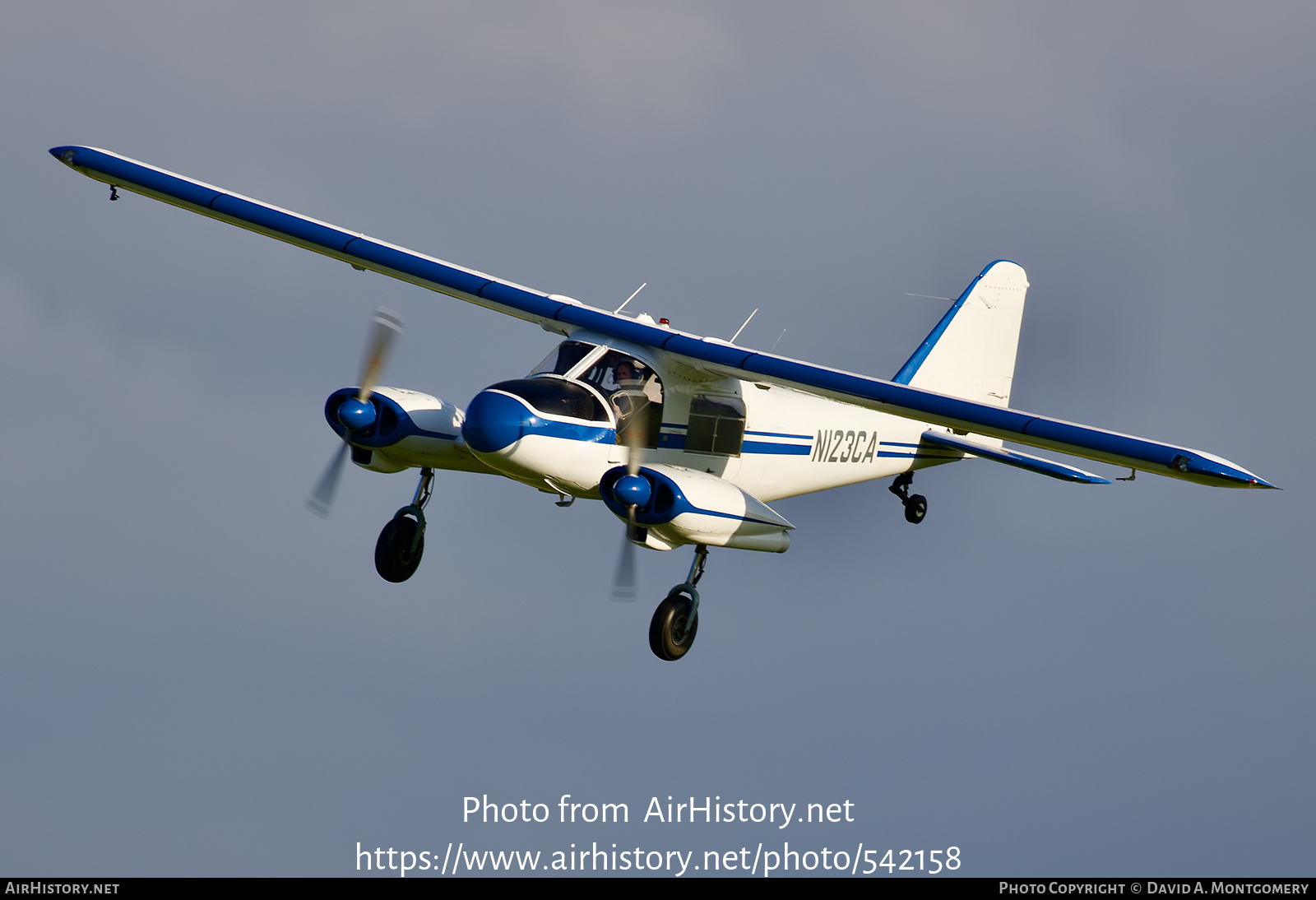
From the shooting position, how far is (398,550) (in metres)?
19.4

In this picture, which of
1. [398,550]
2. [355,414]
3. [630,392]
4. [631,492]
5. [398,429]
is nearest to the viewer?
[631,492]

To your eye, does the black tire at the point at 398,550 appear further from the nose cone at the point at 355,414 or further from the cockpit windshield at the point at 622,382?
the cockpit windshield at the point at 622,382

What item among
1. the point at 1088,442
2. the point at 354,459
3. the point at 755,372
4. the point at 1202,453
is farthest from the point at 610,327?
the point at 1202,453

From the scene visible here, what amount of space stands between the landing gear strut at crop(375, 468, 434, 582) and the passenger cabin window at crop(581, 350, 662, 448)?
2931 millimetres

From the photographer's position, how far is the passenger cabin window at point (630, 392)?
1791 centimetres

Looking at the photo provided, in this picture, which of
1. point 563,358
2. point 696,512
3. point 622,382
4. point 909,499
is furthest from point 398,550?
point 909,499

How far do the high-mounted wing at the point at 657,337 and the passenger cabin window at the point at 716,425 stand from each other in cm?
54

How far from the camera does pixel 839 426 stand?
70.0ft

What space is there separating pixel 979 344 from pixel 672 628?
9.16 meters

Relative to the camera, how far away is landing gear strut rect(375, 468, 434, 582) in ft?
63.6

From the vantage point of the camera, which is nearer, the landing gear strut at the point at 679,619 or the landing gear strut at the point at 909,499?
the landing gear strut at the point at 679,619

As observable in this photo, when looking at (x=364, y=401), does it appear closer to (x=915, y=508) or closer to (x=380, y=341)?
(x=380, y=341)

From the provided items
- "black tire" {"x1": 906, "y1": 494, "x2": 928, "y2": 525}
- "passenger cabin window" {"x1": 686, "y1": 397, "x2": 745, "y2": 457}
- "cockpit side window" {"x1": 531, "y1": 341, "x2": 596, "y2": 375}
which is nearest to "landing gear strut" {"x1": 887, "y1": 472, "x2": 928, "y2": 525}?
"black tire" {"x1": 906, "y1": 494, "x2": 928, "y2": 525}

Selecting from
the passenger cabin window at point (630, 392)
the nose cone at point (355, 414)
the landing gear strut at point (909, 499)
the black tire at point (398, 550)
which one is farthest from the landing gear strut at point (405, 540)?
the landing gear strut at point (909, 499)
